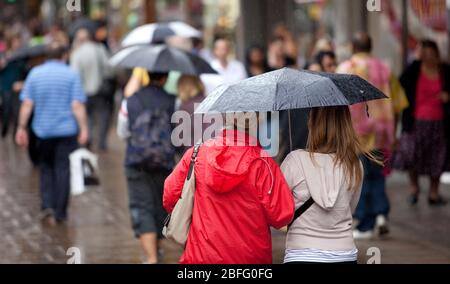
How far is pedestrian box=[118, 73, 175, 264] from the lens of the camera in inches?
371

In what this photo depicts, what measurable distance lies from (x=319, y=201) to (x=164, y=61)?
12.7 ft

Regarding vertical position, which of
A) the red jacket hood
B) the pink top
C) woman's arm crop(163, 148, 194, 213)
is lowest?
the pink top

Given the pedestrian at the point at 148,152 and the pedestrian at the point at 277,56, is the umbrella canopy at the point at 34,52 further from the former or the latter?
the pedestrian at the point at 148,152

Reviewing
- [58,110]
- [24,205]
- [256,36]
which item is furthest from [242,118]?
[256,36]

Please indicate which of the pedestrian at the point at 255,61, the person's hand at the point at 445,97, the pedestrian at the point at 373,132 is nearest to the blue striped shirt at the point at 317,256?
the pedestrian at the point at 373,132

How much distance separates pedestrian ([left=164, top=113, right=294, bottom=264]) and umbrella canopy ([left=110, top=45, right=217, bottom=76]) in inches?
136

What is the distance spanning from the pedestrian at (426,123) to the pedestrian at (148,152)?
12.9 ft

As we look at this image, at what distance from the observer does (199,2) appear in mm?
31344

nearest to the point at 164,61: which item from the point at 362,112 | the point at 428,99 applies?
the point at 362,112

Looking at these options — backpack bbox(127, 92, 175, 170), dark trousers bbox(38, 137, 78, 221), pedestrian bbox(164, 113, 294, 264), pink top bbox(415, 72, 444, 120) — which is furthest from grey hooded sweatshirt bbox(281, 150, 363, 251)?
pink top bbox(415, 72, 444, 120)

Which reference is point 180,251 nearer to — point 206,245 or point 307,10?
point 206,245

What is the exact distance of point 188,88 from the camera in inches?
391

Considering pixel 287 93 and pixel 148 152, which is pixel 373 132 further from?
pixel 287 93

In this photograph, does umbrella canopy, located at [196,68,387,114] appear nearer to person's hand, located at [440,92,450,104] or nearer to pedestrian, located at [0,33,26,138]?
person's hand, located at [440,92,450,104]
